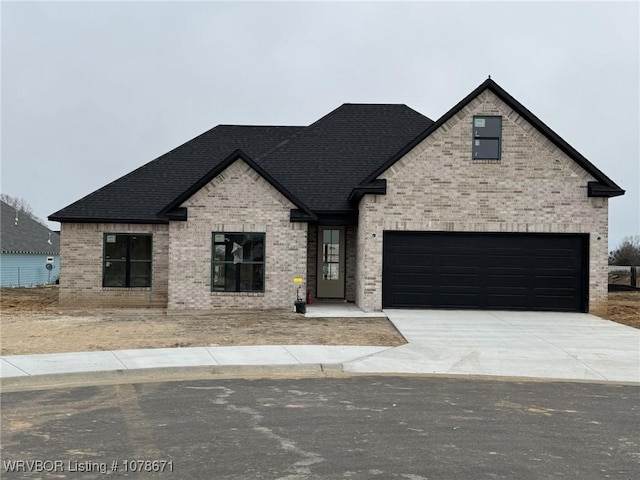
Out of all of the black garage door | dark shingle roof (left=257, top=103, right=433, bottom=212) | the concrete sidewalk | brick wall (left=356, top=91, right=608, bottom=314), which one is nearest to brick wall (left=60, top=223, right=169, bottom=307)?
dark shingle roof (left=257, top=103, right=433, bottom=212)

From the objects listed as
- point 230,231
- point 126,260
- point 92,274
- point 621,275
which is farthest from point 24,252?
point 621,275

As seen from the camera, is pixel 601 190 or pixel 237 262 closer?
pixel 601 190

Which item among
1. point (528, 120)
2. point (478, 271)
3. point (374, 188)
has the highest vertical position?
point (528, 120)

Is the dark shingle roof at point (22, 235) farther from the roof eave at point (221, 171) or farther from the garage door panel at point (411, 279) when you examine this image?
the garage door panel at point (411, 279)

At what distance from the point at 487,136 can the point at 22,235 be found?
32.5 m

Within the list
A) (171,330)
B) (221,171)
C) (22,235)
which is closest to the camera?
(171,330)

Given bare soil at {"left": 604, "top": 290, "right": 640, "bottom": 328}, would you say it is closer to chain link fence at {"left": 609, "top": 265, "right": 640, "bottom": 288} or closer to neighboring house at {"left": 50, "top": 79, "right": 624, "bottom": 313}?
neighboring house at {"left": 50, "top": 79, "right": 624, "bottom": 313}

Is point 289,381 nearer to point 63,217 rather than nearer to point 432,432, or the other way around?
point 432,432

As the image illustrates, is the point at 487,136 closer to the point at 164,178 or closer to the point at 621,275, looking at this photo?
the point at 164,178

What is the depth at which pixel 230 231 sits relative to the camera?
62.4ft

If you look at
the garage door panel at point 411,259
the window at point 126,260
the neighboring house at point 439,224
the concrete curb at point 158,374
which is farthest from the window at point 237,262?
the concrete curb at point 158,374

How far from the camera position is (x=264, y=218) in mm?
19016

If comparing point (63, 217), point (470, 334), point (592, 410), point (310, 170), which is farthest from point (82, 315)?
point (592, 410)

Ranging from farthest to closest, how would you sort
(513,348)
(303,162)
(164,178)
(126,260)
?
(164,178) → (303,162) → (126,260) → (513,348)
